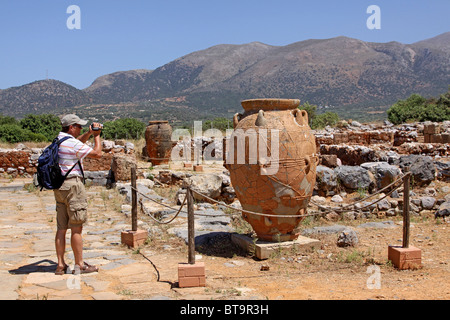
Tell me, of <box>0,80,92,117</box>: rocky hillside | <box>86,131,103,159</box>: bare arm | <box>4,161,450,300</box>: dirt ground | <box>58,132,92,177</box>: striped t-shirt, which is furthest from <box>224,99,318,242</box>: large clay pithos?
<box>0,80,92,117</box>: rocky hillside

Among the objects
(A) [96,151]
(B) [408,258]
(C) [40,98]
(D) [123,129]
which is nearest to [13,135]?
(D) [123,129]

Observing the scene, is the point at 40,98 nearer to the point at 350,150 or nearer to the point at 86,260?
the point at 350,150

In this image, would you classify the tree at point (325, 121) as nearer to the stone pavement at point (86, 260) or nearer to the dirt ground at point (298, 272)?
the stone pavement at point (86, 260)

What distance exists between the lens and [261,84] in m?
85.6

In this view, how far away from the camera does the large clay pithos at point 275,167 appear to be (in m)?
4.95

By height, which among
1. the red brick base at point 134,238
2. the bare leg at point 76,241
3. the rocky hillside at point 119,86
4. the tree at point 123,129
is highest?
the rocky hillside at point 119,86

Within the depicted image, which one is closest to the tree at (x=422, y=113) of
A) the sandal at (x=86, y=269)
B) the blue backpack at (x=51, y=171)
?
the sandal at (x=86, y=269)

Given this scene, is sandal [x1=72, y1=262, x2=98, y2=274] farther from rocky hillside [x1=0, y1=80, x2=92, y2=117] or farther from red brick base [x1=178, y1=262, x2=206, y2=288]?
rocky hillside [x1=0, y1=80, x2=92, y2=117]

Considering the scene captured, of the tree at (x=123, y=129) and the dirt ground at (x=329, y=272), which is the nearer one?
the dirt ground at (x=329, y=272)

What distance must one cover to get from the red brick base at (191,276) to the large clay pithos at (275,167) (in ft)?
4.58

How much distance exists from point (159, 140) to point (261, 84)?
7222 centimetres

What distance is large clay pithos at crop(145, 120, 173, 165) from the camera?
15.5m

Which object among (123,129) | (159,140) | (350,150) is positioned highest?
(123,129)
